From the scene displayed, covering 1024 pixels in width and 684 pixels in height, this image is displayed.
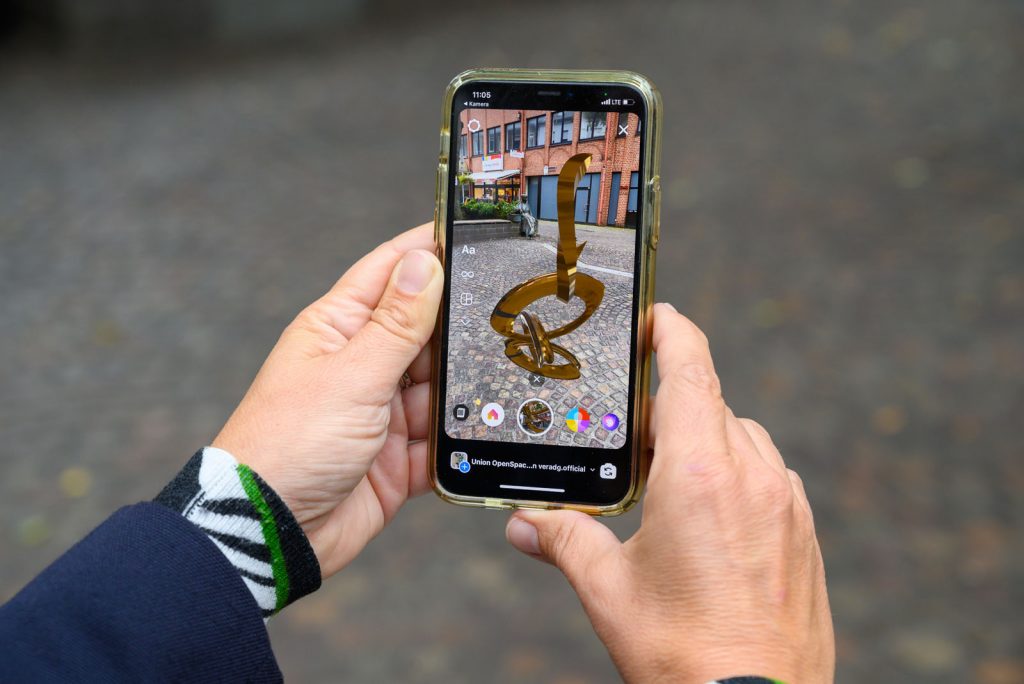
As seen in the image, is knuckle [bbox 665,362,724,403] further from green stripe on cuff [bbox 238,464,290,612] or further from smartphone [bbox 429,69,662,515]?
green stripe on cuff [bbox 238,464,290,612]

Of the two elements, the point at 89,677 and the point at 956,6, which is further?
the point at 956,6

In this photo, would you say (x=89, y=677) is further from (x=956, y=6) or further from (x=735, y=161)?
(x=956, y=6)

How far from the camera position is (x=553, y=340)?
207 centimetres

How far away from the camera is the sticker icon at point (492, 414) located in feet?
6.86

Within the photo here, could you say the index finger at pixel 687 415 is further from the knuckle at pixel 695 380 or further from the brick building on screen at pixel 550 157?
the brick building on screen at pixel 550 157

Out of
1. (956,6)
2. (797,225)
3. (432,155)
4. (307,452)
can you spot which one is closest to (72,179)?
(432,155)

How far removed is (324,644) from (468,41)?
20.8ft

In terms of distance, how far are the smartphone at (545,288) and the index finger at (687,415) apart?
0.69ft

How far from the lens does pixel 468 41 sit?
830cm

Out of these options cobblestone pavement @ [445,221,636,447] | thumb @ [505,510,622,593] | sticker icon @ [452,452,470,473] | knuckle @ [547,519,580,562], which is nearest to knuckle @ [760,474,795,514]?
thumb @ [505,510,622,593]

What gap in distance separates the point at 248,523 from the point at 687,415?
86 cm

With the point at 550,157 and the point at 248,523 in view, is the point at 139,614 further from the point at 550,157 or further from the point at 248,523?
the point at 550,157

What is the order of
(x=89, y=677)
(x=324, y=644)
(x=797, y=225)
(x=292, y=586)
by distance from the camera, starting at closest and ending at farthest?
(x=89, y=677) → (x=292, y=586) → (x=324, y=644) → (x=797, y=225)

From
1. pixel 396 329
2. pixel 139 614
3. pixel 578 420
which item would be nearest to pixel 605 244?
pixel 578 420
